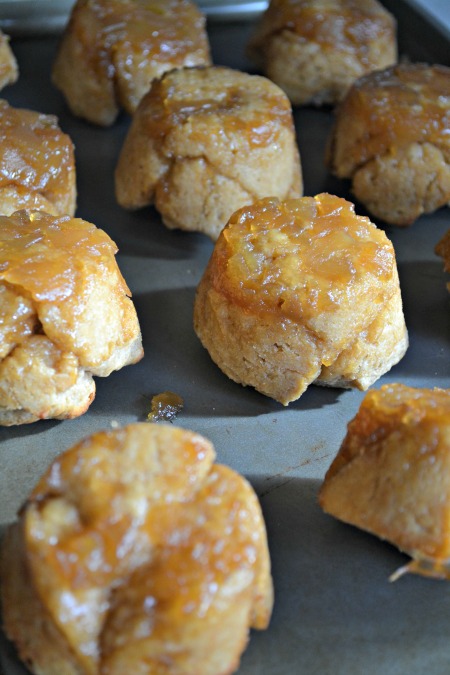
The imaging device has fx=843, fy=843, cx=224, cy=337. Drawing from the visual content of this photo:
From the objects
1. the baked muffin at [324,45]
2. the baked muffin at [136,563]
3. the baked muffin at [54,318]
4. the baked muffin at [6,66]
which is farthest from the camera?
the baked muffin at [324,45]

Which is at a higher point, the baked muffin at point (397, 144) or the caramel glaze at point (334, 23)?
the caramel glaze at point (334, 23)

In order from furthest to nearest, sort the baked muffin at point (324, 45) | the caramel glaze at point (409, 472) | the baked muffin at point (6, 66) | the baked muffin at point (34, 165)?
the baked muffin at point (324, 45)
the baked muffin at point (6, 66)
the baked muffin at point (34, 165)
the caramel glaze at point (409, 472)

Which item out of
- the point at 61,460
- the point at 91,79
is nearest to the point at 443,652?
the point at 61,460

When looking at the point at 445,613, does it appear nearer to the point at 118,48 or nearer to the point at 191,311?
the point at 191,311

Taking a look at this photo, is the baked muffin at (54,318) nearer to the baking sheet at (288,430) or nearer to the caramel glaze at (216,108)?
the baking sheet at (288,430)

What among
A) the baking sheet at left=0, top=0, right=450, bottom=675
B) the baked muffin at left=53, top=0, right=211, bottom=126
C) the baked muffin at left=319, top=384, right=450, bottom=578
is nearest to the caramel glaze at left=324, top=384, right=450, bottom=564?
the baked muffin at left=319, top=384, right=450, bottom=578

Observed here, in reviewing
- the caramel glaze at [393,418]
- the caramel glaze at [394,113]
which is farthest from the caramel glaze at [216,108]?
the caramel glaze at [393,418]

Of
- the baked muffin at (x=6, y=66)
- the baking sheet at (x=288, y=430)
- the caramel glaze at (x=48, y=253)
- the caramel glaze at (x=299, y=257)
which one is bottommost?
the baking sheet at (x=288, y=430)

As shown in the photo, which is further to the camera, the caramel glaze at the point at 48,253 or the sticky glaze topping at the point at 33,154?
the sticky glaze topping at the point at 33,154
